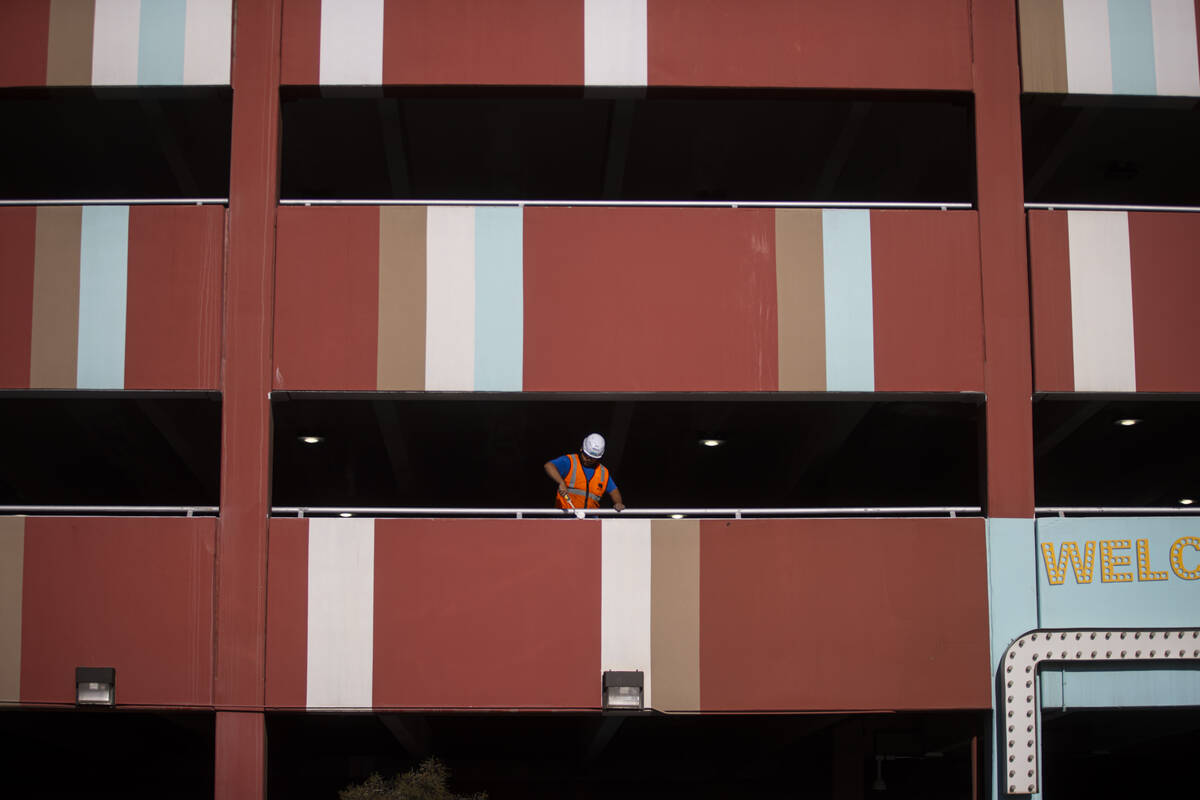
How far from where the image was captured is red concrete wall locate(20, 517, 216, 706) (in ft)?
49.1

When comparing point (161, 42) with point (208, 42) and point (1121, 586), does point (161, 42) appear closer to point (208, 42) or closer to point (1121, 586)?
point (208, 42)

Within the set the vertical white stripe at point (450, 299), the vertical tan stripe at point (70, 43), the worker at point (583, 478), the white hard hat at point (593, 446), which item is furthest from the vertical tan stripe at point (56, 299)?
the white hard hat at point (593, 446)

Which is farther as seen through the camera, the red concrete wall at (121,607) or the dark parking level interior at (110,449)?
the dark parking level interior at (110,449)

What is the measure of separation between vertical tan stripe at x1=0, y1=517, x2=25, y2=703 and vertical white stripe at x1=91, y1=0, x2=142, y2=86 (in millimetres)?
5601

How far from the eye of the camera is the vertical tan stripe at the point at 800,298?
1563cm

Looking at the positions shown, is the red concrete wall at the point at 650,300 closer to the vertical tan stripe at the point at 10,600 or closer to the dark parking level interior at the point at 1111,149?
the dark parking level interior at the point at 1111,149

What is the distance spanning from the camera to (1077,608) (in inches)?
599

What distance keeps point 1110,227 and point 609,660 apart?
319 inches

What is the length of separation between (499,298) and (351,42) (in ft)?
12.5

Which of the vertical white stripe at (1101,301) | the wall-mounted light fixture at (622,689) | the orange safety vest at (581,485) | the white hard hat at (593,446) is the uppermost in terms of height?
the vertical white stripe at (1101,301)

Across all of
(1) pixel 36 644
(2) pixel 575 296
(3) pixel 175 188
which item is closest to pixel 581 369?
(2) pixel 575 296

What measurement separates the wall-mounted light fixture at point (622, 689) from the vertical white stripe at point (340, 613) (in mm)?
2750

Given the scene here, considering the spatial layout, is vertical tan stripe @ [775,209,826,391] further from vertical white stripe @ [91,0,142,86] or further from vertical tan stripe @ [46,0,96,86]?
vertical tan stripe @ [46,0,96,86]

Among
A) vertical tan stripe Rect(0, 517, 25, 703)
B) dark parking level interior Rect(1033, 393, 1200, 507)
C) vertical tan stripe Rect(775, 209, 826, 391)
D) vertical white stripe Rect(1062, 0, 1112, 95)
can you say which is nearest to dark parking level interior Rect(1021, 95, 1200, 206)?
vertical white stripe Rect(1062, 0, 1112, 95)
